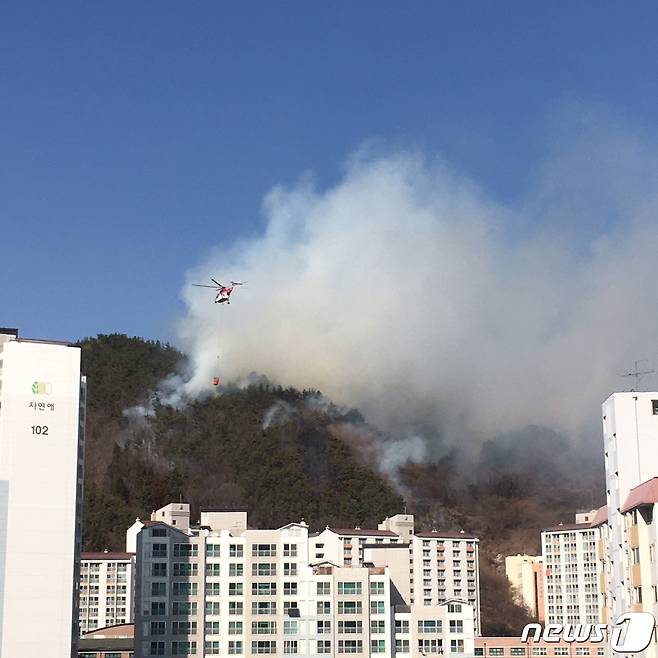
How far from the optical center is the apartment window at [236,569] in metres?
114

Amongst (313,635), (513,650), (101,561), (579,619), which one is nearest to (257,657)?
(313,635)

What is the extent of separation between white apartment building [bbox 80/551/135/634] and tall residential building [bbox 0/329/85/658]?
7477 centimetres

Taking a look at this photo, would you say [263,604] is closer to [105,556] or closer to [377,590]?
[377,590]

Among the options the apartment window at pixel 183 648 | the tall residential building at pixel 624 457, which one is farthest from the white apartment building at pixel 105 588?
the tall residential building at pixel 624 457

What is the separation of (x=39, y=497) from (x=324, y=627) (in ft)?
107

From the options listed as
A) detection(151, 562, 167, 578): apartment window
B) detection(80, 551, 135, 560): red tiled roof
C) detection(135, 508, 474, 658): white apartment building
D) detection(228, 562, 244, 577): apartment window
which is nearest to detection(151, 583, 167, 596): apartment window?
detection(135, 508, 474, 658): white apartment building

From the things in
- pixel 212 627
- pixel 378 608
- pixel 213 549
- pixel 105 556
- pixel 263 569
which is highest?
pixel 105 556

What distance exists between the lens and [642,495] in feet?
221

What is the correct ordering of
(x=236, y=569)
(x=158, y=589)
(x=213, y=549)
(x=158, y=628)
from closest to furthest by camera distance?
(x=158, y=628) < (x=158, y=589) < (x=236, y=569) < (x=213, y=549)

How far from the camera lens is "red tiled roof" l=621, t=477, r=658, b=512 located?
65.5 m

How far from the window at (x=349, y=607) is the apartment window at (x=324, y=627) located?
1.66 m

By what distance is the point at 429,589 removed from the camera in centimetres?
17800

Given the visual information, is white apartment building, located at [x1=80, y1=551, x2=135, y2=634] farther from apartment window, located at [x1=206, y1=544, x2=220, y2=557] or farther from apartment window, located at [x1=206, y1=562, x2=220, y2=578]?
apartment window, located at [x1=206, y1=562, x2=220, y2=578]

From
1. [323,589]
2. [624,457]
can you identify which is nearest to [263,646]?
[323,589]
